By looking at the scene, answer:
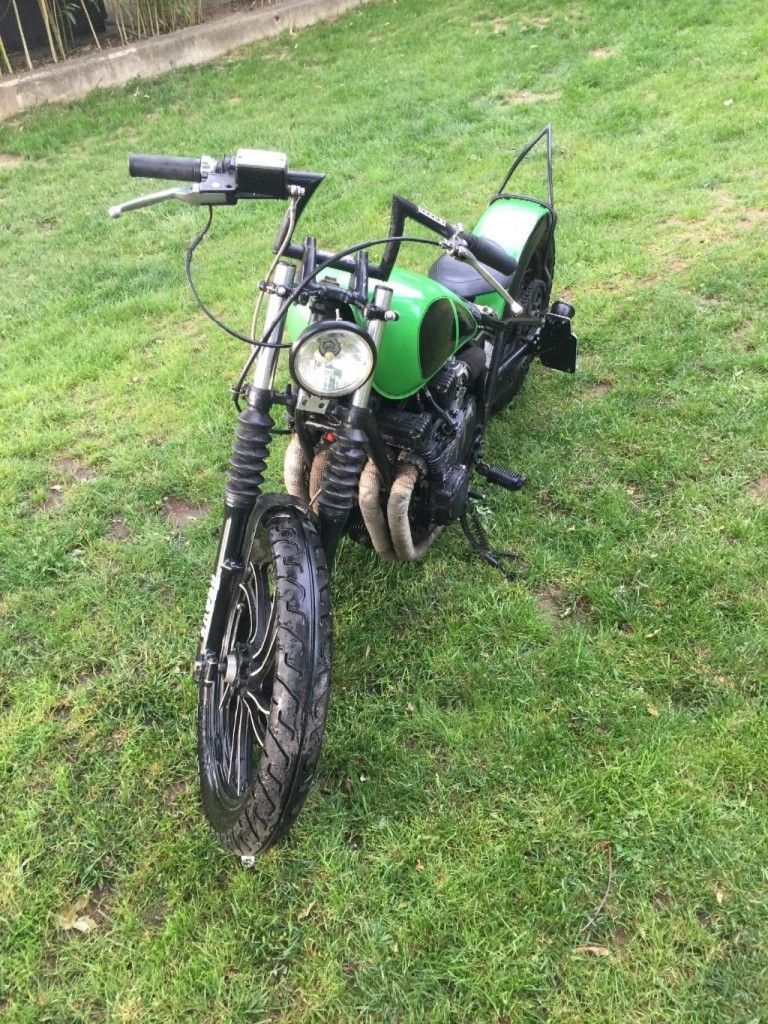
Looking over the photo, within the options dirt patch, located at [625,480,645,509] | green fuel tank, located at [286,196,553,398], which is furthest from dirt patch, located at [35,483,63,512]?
dirt patch, located at [625,480,645,509]

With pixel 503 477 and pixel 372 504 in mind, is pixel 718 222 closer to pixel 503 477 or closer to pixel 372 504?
pixel 503 477

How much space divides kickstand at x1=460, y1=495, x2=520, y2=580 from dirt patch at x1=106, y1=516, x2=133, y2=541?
4.69 feet

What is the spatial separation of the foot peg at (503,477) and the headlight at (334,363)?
1.17 m

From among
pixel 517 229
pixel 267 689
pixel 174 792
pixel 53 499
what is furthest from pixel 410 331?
pixel 53 499

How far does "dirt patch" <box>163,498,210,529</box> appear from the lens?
3.21 meters

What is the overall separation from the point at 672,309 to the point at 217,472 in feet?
8.31

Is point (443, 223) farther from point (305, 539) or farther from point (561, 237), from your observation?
point (561, 237)

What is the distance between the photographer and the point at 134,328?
14.9ft

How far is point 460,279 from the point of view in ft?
9.55

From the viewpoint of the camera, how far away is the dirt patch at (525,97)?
6.80m

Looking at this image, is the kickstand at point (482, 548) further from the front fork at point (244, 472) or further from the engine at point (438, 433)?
the front fork at point (244, 472)

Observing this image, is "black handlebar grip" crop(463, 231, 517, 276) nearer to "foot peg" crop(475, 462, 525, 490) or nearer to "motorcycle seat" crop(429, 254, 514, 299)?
"motorcycle seat" crop(429, 254, 514, 299)

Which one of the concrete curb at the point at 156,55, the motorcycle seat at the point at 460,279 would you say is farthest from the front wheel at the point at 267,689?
the concrete curb at the point at 156,55

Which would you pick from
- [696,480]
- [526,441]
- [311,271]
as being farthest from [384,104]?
[311,271]
